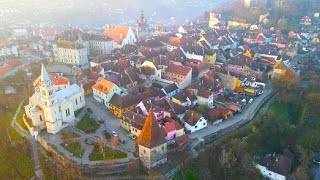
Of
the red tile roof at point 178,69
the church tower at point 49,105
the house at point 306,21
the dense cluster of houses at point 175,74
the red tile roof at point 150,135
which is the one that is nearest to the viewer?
the red tile roof at point 150,135

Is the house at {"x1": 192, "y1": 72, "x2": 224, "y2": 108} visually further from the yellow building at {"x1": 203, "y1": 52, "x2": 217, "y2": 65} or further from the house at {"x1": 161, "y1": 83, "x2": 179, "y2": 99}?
the yellow building at {"x1": 203, "y1": 52, "x2": 217, "y2": 65}

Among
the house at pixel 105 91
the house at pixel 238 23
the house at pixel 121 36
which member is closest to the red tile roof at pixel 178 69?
the house at pixel 105 91

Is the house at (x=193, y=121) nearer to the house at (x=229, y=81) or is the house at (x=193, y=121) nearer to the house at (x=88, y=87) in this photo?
the house at (x=229, y=81)

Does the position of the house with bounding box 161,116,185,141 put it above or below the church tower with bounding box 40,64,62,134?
below

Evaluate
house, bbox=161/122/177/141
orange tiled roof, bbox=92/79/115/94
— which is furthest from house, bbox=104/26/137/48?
house, bbox=161/122/177/141

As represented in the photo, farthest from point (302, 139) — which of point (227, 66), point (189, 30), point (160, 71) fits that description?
point (189, 30)
